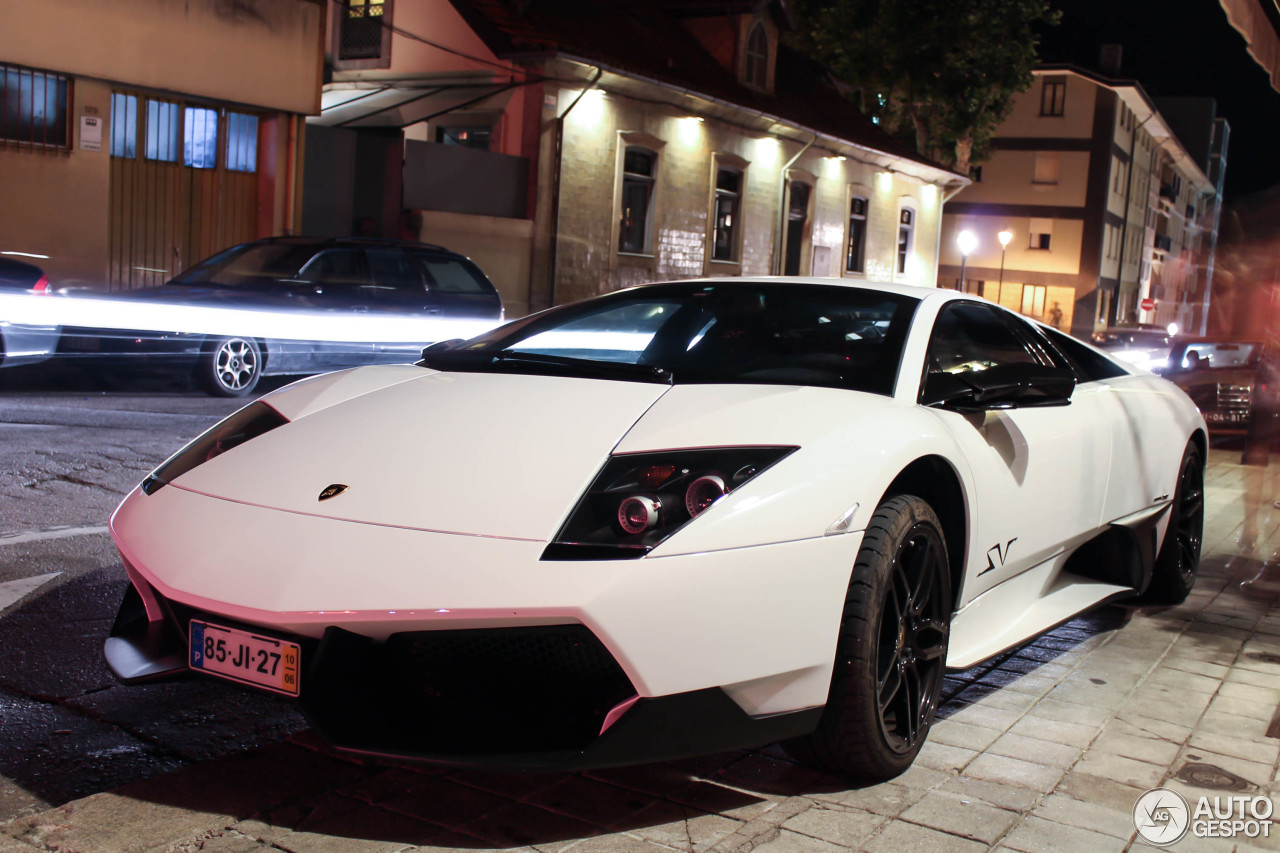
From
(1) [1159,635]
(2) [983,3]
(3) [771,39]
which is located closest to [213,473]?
(1) [1159,635]

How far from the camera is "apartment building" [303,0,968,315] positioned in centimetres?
1891

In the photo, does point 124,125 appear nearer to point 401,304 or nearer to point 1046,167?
point 401,304

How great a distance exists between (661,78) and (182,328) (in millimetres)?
11736

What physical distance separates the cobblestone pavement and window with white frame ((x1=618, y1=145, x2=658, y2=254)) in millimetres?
18436

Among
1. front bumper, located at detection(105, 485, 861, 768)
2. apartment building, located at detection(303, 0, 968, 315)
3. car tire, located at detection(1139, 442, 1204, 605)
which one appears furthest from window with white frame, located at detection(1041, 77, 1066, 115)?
front bumper, located at detection(105, 485, 861, 768)

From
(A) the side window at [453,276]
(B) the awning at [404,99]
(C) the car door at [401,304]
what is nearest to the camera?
(C) the car door at [401,304]

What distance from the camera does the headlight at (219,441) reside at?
306 centimetres

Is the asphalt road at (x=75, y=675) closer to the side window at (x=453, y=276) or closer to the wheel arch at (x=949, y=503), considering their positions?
the wheel arch at (x=949, y=503)

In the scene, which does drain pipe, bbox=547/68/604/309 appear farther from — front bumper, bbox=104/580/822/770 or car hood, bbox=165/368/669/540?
front bumper, bbox=104/580/822/770

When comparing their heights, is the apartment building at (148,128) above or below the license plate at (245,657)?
above

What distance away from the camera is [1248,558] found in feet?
20.4

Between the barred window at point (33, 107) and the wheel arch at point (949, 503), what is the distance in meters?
13.5

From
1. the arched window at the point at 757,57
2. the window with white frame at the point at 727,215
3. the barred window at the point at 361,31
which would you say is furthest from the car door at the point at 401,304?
the arched window at the point at 757,57

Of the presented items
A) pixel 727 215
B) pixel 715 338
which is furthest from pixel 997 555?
pixel 727 215
